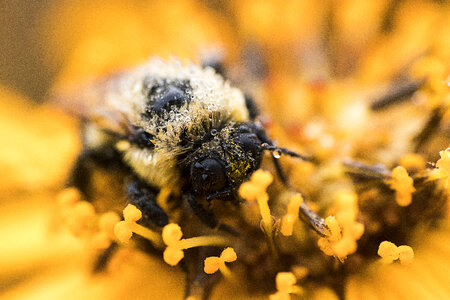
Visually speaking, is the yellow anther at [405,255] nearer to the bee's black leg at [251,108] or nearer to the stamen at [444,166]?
the stamen at [444,166]

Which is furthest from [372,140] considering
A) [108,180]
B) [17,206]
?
[17,206]

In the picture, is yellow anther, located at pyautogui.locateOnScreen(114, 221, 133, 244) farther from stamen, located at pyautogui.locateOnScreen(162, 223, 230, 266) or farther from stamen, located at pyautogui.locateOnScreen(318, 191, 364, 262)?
stamen, located at pyautogui.locateOnScreen(318, 191, 364, 262)

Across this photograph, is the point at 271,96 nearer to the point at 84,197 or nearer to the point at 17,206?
the point at 84,197

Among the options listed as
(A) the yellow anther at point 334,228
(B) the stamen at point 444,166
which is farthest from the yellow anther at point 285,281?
(B) the stamen at point 444,166

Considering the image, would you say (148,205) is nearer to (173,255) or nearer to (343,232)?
(173,255)

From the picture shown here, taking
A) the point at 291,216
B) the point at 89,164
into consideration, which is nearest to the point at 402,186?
the point at 291,216

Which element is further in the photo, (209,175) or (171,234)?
(171,234)
